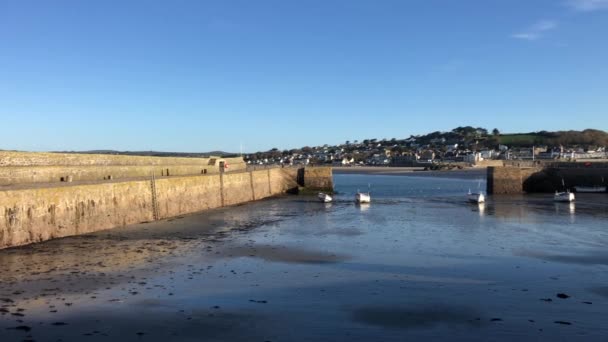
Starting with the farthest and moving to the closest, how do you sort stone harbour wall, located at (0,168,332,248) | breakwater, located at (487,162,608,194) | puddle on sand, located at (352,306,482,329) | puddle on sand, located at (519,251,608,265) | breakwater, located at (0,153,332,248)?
breakwater, located at (487,162,608,194)
breakwater, located at (0,153,332,248)
stone harbour wall, located at (0,168,332,248)
puddle on sand, located at (519,251,608,265)
puddle on sand, located at (352,306,482,329)

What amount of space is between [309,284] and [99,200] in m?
12.2

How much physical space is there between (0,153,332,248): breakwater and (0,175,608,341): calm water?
0.74 m

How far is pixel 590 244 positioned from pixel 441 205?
18.0 m

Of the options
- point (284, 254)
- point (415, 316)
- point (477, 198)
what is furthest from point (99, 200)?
point (477, 198)

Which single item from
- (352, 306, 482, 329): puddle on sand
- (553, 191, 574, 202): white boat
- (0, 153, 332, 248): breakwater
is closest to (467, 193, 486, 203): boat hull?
(553, 191, 574, 202): white boat

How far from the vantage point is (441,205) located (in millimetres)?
37688

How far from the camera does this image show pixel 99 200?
2214cm

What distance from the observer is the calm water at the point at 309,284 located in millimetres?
9547

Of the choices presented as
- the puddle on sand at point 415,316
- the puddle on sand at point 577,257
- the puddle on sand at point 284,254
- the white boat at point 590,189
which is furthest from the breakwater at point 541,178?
the puddle on sand at point 415,316

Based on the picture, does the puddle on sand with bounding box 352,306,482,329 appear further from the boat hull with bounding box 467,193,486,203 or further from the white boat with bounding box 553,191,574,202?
the white boat with bounding box 553,191,574,202

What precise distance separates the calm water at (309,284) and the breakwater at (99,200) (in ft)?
2.42

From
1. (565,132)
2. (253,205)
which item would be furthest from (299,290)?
(565,132)

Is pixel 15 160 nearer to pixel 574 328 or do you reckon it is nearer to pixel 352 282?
pixel 352 282

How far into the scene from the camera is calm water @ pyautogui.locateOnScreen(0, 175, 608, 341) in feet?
31.3
